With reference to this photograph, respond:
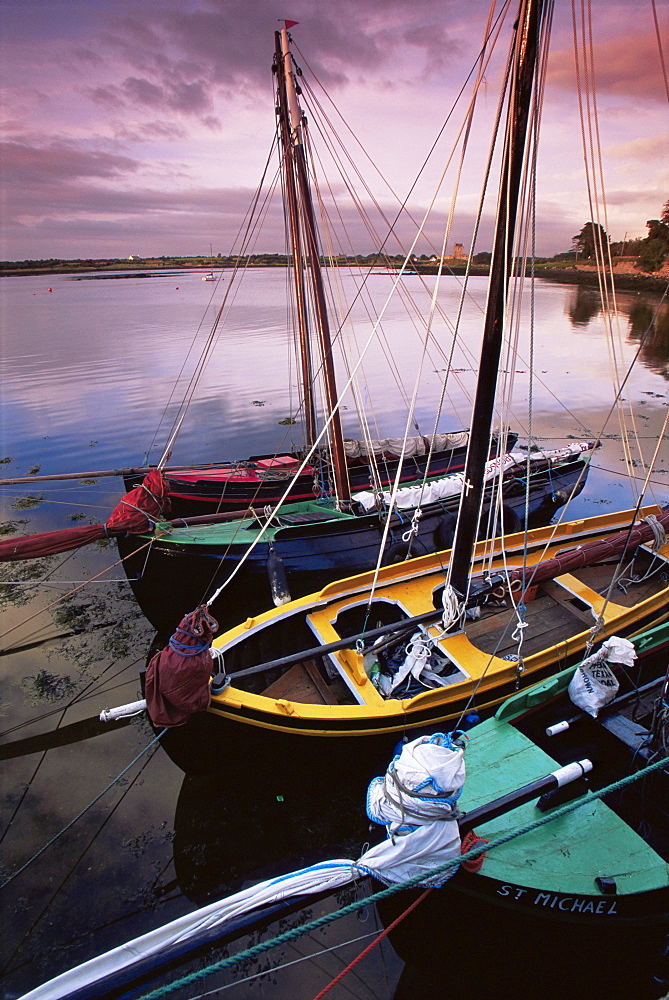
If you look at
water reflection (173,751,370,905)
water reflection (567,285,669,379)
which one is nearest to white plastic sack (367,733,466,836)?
water reflection (173,751,370,905)

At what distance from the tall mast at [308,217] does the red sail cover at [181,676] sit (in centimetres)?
654

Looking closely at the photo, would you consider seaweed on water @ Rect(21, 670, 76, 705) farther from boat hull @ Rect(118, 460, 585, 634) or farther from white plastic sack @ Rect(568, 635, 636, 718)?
white plastic sack @ Rect(568, 635, 636, 718)

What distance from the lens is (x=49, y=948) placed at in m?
5.71

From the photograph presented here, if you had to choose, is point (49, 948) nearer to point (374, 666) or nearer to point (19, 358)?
point (374, 666)

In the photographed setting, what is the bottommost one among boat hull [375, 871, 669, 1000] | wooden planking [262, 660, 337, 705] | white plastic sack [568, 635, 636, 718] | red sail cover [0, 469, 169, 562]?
boat hull [375, 871, 669, 1000]

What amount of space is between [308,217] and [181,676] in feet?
35.7

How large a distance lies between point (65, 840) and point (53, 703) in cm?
307

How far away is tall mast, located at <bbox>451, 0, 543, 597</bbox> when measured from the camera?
5410 mm

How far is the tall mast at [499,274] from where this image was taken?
213 inches

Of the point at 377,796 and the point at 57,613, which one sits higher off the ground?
the point at 377,796

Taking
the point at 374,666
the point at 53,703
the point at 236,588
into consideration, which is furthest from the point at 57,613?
the point at 374,666

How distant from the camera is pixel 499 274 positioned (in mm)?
6246

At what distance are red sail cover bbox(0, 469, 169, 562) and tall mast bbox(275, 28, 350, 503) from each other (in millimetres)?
4407

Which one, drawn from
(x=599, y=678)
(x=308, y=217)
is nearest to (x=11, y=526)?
(x=308, y=217)
